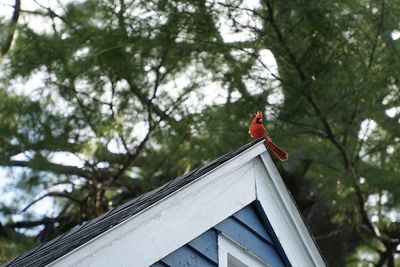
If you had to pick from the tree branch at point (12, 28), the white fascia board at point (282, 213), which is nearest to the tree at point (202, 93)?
the tree branch at point (12, 28)

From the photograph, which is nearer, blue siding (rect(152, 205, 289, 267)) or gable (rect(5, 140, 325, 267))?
gable (rect(5, 140, 325, 267))

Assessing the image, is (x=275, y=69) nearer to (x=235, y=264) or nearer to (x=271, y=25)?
(x=271, y=25)

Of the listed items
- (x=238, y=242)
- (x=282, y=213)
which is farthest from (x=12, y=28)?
(x=238, y=242)

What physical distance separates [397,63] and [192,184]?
4.50 metres

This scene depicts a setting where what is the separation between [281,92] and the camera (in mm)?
8328

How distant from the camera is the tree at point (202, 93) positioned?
8.02 m

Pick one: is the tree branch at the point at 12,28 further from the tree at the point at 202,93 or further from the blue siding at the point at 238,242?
the blue siding at the point at 238,242

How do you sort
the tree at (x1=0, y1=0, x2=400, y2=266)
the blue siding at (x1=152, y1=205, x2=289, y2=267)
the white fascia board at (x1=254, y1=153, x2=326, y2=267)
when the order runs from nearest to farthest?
the blue siding at (x1=152, y1=205, x2=289, y2=267)
the white fascia board at (x1=254, y1=153, x2=326, y2=267)
the tree at (x1=0, y1=0, x2=400, y2=266)

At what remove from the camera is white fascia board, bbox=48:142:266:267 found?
334cm

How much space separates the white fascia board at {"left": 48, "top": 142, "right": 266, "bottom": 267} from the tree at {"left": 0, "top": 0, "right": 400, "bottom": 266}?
13.3 feet

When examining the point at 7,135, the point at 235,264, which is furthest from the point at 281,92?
the point at 235,264

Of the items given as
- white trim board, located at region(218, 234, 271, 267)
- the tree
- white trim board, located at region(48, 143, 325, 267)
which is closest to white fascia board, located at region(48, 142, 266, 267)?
white trim board, located at region(48, 143, 325, 267)

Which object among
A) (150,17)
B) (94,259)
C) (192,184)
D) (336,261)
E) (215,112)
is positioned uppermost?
(150,17)

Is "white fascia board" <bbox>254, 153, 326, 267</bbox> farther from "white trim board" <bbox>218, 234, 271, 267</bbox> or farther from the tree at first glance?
the tree
